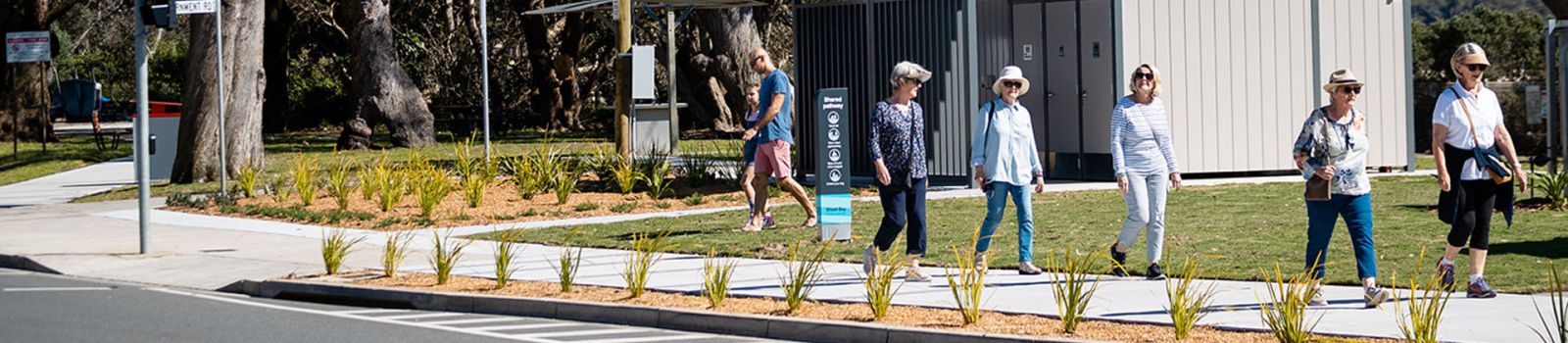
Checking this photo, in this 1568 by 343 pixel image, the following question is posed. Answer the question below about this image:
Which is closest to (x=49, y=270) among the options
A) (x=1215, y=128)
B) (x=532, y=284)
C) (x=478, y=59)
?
(x=532, y=284)

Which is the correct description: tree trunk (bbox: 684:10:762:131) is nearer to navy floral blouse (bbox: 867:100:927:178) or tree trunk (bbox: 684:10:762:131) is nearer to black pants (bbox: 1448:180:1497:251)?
navy floral blouse (bbox: 867:100:927:178)

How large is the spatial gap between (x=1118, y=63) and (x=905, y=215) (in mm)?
9890

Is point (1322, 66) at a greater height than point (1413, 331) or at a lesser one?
greater

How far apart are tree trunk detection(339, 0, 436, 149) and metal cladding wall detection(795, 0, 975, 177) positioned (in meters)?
13.0

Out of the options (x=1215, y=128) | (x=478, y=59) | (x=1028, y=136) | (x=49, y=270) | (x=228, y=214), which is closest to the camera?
(x=1028, y=136)

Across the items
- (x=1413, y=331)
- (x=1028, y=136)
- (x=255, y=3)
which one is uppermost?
(x=255, y=3)

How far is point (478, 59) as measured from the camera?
53094 millimetres

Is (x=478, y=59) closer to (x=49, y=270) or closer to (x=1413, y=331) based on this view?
(x=49, y=270)

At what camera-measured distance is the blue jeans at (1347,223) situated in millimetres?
10281

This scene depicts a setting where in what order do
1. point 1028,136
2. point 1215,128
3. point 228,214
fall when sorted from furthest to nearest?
point 1215,128, point 228,214, point 1028,136

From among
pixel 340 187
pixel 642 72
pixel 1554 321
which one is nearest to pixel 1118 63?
pixel 642 72

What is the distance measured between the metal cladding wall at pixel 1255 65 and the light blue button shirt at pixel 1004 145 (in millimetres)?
9742

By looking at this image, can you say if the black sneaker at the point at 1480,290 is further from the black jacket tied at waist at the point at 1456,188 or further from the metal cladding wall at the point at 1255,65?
the metal cladding wall at the point at 1255,65

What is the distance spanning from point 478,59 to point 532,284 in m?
41.2
